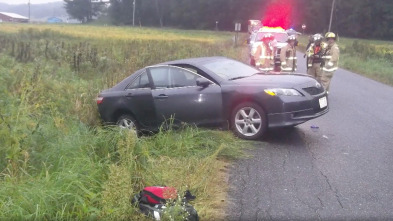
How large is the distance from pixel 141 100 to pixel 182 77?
2.95ft

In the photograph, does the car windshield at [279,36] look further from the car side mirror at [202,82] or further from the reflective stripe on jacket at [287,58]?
the car side mirror at [202,82]

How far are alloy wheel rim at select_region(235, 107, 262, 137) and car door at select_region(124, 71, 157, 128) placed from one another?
158cm

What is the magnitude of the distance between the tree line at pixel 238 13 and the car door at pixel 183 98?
48974 mm

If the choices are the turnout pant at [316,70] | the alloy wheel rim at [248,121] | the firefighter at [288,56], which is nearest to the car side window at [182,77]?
the alloy wheel rim at [248,121]

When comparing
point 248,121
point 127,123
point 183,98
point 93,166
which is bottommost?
point 127,123

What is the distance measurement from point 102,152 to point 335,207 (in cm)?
298

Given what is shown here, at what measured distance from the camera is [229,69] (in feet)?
28.7

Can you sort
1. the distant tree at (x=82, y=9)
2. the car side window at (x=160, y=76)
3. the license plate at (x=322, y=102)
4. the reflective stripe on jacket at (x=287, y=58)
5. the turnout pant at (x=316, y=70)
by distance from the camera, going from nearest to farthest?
the license plate at (x=322, y=102), the car side window at (x=160, y=76), the turnout pant at (x=316, y=70), the reflective stripe on jacket at (x=287, y=58), the distant tree at (x=82, y=9)

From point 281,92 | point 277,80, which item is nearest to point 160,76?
point 277,80

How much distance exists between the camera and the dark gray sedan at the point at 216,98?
762 cm

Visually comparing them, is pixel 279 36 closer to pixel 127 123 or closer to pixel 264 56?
pixel 264 56

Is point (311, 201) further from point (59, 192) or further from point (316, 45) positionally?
point (316, 45)

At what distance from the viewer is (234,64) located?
916cm

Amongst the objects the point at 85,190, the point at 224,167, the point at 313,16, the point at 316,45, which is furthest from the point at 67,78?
the point at 313,16
